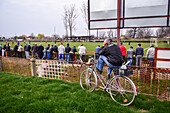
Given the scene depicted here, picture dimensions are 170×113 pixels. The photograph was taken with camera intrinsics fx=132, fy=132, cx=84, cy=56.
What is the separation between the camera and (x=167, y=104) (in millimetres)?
3811

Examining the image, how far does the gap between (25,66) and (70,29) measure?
4498cm

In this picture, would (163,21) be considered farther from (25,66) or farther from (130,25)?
(25,66)

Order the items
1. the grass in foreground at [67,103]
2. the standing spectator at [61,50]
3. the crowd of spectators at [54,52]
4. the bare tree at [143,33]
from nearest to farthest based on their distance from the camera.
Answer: the grass in foreground at [67,103]
the crowd of spectators at [54,52]
the standing spectator at [61,50]
the bare tree at [143,33]

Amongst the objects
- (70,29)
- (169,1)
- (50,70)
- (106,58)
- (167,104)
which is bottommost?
(167,104)

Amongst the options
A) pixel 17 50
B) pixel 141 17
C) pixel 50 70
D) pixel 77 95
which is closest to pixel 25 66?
pixel 50 70

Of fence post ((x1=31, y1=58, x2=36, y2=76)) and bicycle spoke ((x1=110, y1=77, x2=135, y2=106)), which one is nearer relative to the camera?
bicycle spoke ((x1=110, y1=77, x2=135, y2=106))

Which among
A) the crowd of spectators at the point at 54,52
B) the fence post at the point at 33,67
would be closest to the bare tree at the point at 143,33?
the crowd of spectators at the point at 54,52

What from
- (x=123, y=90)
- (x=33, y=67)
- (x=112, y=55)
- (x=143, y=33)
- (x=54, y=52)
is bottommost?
(x=123, y=90)

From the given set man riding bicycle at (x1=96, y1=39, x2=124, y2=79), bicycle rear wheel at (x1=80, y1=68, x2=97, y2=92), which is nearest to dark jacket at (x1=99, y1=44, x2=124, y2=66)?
man riding bicycle at (x1=96, y1=39, x2=124, y2=79)

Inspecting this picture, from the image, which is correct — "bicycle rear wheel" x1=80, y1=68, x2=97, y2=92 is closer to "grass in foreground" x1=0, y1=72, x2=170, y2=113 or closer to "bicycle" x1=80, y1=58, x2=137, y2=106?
"bicycle" x1=80, y1=58, x2=137, y2=106

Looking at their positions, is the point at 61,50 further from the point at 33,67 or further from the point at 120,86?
the point at 120,86

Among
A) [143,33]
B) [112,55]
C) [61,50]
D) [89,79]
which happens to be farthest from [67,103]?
[143,33]

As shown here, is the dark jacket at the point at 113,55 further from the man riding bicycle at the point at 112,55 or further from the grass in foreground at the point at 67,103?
the grass in foreground at the point at 67,103

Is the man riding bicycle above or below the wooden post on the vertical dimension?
above
